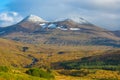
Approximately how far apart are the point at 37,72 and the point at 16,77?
92.7 feet

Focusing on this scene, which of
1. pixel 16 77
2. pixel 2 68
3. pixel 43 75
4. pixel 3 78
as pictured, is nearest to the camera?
pixel 3 78

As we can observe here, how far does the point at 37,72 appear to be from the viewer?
83.8 meters

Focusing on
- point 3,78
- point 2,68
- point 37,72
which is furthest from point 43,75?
point 3,78

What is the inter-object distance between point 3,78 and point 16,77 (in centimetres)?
436

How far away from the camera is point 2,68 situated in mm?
68812

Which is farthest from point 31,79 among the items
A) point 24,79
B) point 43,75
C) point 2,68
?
point 43,75

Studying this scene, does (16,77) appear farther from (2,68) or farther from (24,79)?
(2,68)

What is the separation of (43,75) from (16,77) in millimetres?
24911

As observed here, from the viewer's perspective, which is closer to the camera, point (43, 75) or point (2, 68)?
point (2, 68)

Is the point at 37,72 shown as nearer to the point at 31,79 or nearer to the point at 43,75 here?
the point at 43,75

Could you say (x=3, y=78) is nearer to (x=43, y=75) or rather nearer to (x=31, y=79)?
(x=31, y=79)

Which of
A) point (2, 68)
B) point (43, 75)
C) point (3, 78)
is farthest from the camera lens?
point (43, 75)

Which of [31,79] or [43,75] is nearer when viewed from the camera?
[31,79]

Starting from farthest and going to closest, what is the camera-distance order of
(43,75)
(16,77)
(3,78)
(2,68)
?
1. (43,75)
2. (2,68)
3. (16,77)
4. (3,78)
